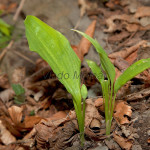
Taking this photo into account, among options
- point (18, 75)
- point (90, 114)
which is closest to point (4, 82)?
point (18, 75)

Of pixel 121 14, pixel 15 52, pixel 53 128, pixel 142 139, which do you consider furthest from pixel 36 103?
pixel 121 14

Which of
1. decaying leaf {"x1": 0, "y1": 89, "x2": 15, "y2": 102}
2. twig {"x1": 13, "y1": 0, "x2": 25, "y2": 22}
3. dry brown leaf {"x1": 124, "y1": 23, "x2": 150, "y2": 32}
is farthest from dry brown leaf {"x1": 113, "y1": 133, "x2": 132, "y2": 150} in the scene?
twig {"x1": 13, "y1": 0, "x2": 25, "y2": 22}

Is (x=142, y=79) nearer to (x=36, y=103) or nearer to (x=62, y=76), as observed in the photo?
(x=62, y=76)

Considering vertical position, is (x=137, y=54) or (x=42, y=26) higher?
(x=42, y=26)

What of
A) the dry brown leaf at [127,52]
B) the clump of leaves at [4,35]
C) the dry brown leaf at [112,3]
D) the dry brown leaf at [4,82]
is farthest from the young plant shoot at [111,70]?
the clump of leaves at [4,35]

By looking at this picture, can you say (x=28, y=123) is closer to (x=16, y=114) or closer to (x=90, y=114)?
(x=16, y=114)

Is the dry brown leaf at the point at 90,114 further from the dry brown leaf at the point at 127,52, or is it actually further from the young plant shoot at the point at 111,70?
the dry brown leaf at the point at 127,52

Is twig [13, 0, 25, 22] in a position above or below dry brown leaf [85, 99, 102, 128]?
above

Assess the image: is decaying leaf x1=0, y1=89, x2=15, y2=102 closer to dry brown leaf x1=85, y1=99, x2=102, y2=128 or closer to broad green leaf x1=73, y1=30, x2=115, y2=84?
dry brown leaf x1=85, y1=99, x2=102, y2=128
